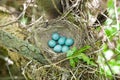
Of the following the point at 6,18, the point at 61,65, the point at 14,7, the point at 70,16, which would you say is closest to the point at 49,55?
the point at 61,65

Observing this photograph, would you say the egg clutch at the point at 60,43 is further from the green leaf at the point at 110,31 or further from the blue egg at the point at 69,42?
the green leaf at the point at 110,31

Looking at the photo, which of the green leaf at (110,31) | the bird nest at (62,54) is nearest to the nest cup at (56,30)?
the bird nest at (62,54)

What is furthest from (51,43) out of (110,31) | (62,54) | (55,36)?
(110,31)

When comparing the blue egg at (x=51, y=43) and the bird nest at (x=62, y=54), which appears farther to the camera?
the blue egg at (x=51, y=43)

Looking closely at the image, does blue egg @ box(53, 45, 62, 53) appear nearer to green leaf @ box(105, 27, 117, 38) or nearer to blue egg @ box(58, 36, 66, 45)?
blue egg @ box(58, 36, 66, 45)

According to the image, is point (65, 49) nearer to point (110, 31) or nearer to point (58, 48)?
point (58, 48)

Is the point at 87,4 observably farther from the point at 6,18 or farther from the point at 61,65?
the point at 6,18
